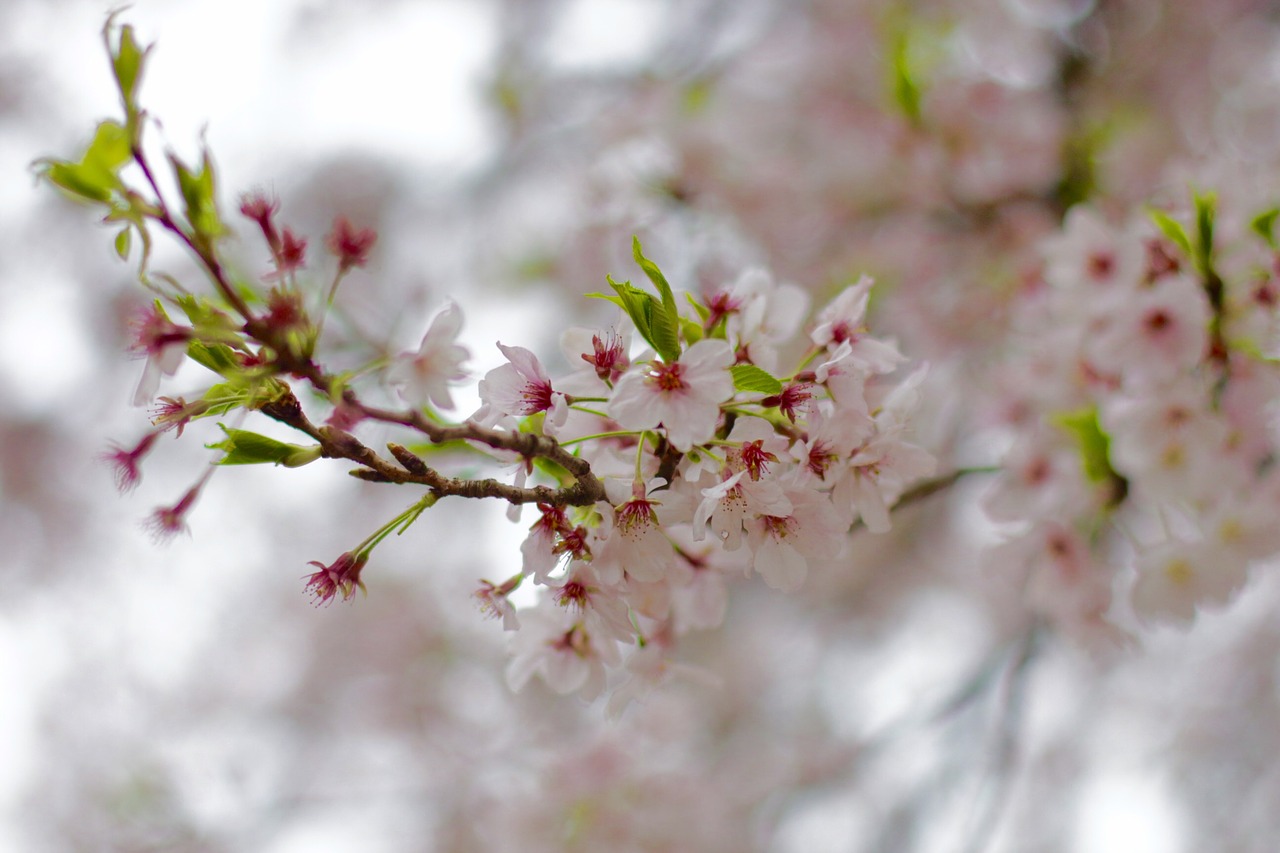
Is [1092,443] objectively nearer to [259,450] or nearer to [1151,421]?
[1151,421]

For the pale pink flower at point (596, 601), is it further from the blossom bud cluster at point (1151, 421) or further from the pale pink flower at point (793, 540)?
the blossom bud cluster at point (1151, 421)

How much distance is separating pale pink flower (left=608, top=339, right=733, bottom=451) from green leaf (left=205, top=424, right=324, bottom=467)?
11.6 inches

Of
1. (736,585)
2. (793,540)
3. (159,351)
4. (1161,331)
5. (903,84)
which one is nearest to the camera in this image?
(159,351)

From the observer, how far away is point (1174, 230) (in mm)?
1497

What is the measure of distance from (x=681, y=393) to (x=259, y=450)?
A: 42cm

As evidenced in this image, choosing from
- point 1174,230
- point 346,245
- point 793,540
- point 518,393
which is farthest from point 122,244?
point 1174,230

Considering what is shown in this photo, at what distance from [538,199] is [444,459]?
127 inches

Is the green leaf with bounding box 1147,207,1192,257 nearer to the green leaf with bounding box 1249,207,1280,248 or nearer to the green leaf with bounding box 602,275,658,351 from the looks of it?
the green leaf with bounding box 1249,207,1280,248

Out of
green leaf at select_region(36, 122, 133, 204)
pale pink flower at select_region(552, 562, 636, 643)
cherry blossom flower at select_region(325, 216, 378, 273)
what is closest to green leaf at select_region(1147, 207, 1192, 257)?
pale pink flower at select_region(552, 562, 636, 643)

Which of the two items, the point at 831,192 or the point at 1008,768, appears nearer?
the point at 1008,768

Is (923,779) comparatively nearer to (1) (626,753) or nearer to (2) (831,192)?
(1) (626,753)

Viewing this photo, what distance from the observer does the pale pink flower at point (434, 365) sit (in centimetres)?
83

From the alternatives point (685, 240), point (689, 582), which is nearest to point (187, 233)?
point (689, 582)

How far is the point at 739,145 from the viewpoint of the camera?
10.7 feet
